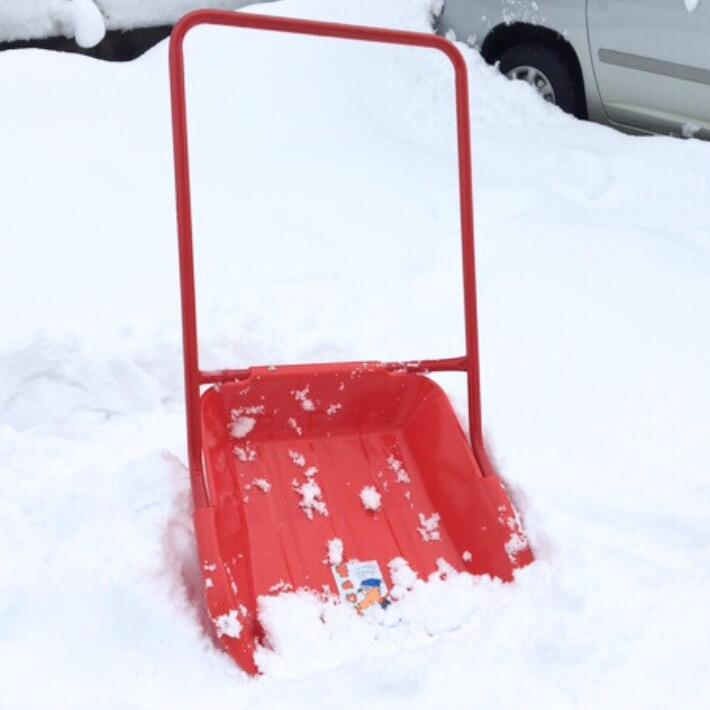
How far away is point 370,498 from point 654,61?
2.40 m

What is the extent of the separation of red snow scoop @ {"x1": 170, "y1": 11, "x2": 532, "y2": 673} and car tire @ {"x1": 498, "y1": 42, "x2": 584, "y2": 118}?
207cm

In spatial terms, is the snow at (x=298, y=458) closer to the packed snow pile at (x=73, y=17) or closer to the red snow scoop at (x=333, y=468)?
the red snow scoop at (x=333, y=468)

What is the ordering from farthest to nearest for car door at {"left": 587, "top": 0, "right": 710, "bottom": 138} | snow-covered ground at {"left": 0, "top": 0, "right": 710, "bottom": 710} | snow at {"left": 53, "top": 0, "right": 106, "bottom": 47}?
snow at {"left": 53, "top": 0, "right": 106, "bottom": 47} < car door at {"left": 587, "top": 0, "right": 710, "bottom": 138} < snow-covered ground at {"left": 0, "top": 0, "right": 710, "bottom": 710}

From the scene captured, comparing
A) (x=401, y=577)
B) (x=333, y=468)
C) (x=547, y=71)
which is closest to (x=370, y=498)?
(x=333, y=468)

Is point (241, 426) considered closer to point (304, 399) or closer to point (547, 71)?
point (304, 399)


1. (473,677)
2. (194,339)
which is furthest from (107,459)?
(473,677)

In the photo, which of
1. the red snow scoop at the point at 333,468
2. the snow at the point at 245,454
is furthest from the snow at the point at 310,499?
the snow at the point at 245,454

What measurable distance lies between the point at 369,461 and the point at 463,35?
2.59 metres

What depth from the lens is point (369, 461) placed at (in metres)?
Result: 2.27

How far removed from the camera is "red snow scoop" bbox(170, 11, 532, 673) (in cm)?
196

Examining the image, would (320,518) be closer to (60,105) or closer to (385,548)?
(385,548)

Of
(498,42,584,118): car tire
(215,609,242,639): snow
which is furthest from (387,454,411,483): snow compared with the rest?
(498,42,584,118): car tire

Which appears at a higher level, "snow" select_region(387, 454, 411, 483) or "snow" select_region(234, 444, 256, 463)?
"snow" select_region(234, 444, 256, 463)

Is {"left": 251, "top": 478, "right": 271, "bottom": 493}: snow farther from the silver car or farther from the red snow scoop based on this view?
the silver car
